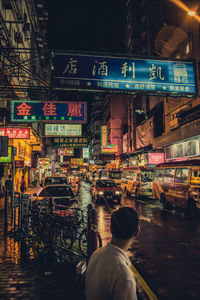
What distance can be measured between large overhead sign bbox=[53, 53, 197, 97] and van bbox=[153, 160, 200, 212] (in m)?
4.91

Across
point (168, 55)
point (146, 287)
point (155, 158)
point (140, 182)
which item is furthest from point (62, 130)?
point (146, 287)

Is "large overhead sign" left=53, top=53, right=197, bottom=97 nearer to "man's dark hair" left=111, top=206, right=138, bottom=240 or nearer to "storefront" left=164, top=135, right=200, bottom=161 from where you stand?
"man's dark hair" left=111, top=206, right=138, bottom=240

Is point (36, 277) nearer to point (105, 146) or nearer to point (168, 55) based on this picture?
point (168, 55)

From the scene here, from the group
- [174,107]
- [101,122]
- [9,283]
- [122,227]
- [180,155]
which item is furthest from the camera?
[101,122]

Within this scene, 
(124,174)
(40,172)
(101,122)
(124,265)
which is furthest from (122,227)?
(101,122)

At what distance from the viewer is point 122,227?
1864 mm

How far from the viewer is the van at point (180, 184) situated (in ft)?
42.9

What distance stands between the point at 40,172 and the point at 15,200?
135ft

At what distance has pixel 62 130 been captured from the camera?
20672 mm

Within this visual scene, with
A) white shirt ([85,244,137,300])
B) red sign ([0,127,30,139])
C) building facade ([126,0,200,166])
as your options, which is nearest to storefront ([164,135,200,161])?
building facade ([126,0,200,166])

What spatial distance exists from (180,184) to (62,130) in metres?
10.9

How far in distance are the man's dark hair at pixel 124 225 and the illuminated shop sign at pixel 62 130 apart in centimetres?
1871

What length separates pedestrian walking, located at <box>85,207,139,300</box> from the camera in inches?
63.6

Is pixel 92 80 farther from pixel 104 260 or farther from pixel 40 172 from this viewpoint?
pixel 40 172
